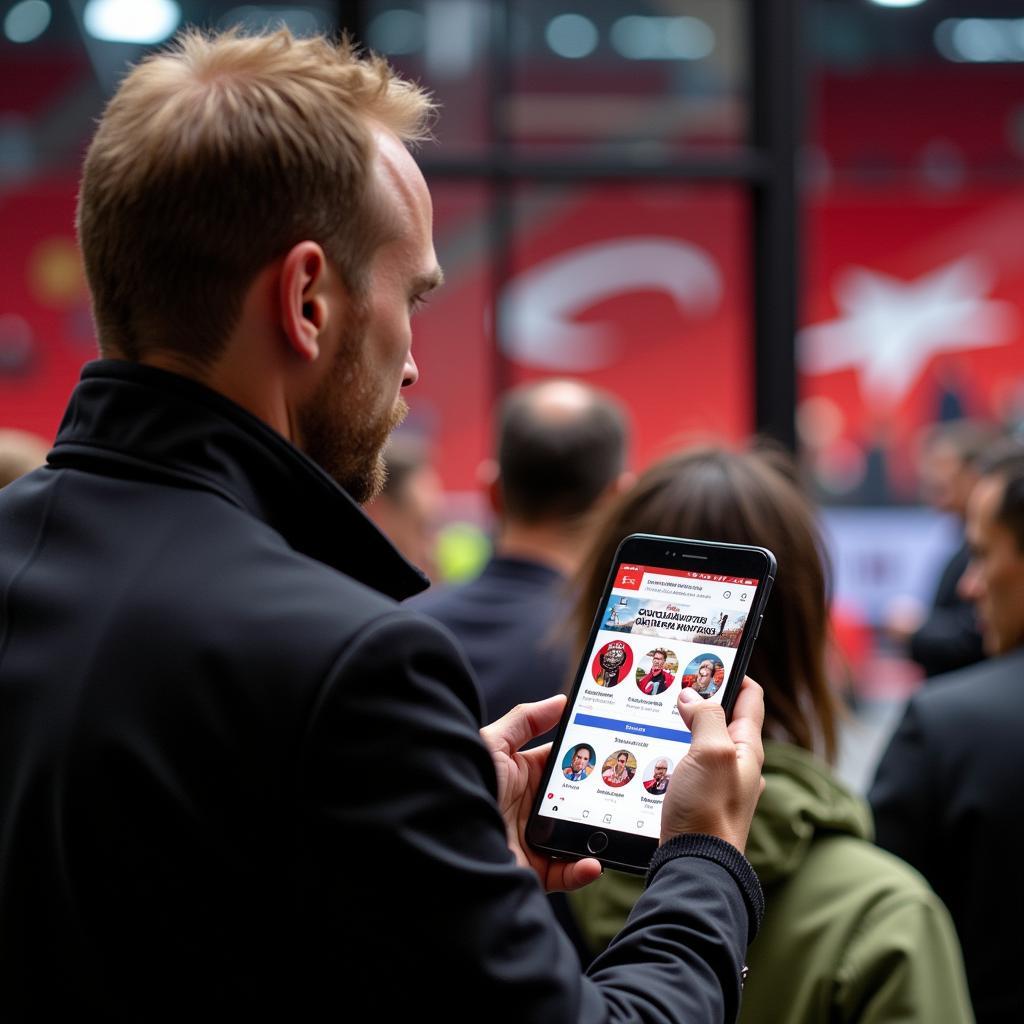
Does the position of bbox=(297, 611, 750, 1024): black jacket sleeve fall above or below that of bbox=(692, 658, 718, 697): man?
above

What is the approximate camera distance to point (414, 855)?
87 cm

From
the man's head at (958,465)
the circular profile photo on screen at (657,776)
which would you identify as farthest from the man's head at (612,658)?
the man's head at (958,465)

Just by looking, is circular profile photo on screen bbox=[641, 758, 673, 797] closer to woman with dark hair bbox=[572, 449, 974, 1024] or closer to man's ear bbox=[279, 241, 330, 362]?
woman with dark hair bbox=[572, 449, 974, 1024]

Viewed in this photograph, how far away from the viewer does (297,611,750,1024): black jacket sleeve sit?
34.2 inches

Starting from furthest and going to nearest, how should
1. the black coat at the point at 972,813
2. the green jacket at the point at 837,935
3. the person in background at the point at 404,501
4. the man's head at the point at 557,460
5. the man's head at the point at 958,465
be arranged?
the man's head at the point at 958,465 → the person in background at the point at 404,501 → the man's head at the point at 557,460 → the black coat at the point at 972,813 → the green jacket at the point at 837,935

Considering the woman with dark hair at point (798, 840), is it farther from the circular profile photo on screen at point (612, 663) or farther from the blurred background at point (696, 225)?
the blurred background at point (696, 225)

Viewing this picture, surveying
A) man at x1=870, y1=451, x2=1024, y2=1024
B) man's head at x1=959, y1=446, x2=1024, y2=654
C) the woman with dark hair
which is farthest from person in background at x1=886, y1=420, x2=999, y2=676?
the woman with dark hair

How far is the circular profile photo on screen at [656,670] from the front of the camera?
4.48ft

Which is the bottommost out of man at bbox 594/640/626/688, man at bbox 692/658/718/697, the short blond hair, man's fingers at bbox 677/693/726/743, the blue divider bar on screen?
the blue divider bar on screen

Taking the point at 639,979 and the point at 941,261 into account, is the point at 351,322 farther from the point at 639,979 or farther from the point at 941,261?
the point at 941,261

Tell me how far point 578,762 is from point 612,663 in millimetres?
109

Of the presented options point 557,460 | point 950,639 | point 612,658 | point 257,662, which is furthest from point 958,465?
point 257,662

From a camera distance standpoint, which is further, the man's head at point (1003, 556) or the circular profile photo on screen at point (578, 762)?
the man's head at point (1003, 556)

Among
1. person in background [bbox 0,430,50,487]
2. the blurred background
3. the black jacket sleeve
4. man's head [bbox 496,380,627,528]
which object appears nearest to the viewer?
the black jacket sleeve
